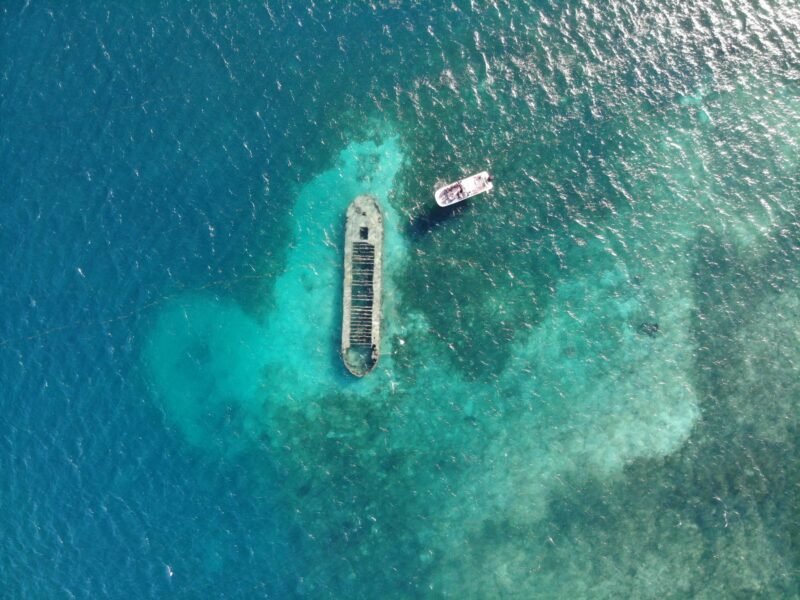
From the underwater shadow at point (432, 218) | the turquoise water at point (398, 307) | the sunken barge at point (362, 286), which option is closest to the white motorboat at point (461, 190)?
the underwater shadow at point (432, 218)

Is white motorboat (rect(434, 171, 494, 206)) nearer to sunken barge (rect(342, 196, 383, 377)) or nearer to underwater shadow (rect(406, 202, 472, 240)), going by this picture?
underwater shadow (rect(406, 202, 472, 240))

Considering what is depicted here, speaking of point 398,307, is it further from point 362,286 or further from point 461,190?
point 461,190

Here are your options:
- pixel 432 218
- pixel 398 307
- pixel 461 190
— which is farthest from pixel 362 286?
pixel 461 190

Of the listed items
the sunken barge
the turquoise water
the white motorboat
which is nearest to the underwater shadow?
the turquoise water

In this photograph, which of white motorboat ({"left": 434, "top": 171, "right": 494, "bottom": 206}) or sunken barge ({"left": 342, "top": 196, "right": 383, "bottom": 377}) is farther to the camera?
sunken barge ({"left": 342, "top": 196, "right": 383, "bottom": 377})

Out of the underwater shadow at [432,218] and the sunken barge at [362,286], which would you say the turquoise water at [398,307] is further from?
the sunken barge at [362,286]

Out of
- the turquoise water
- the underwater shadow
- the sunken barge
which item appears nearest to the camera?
the turquoise water

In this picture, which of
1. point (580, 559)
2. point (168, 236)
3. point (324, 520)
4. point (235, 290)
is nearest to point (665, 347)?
point (580, 559)
